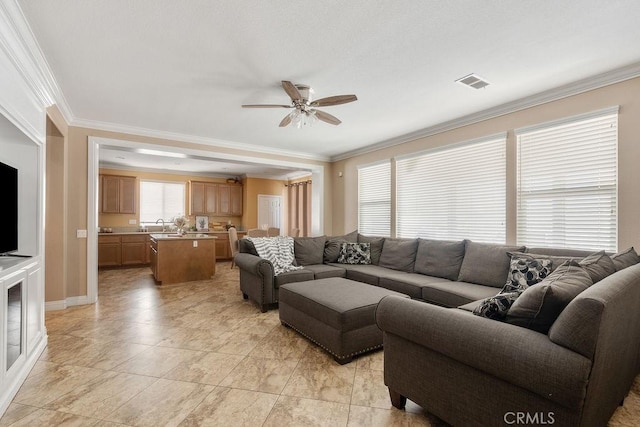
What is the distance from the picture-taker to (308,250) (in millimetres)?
4793

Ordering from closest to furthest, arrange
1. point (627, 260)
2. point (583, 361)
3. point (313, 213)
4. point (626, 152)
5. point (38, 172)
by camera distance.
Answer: point (583, 361) < point (627, 260) < point (38, 172) < point (626, 152) < point (313, 213)

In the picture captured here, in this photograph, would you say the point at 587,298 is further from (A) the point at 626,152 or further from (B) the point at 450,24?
(A) the point at 626,152

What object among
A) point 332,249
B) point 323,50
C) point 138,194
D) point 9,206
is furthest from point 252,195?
point 323,50

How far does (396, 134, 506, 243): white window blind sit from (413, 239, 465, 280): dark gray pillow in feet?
1.59

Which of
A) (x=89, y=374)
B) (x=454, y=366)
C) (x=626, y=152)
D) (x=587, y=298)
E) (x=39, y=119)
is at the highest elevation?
(x=39, y=119)

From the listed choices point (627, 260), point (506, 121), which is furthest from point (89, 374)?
point (506, 121)

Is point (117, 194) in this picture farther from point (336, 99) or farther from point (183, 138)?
point (336, 99)

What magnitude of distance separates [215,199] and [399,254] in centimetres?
598

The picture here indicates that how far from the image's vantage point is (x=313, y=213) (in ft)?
22.2

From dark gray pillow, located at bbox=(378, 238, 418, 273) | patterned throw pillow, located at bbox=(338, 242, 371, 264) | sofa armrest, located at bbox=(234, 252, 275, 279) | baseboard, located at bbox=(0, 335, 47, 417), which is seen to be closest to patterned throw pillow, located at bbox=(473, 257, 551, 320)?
dark gray pillow, located at bbox=(378, 238, 418, 273)

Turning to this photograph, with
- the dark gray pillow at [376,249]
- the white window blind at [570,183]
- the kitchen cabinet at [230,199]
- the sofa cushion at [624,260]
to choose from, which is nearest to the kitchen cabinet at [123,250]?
the kitchen cabinet at [230,199]

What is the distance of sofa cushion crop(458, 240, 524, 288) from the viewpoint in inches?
127

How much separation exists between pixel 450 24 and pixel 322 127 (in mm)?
2589

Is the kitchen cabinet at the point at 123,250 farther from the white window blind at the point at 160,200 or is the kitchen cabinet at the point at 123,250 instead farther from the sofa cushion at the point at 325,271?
the sofa cushion at the point at 325,271
